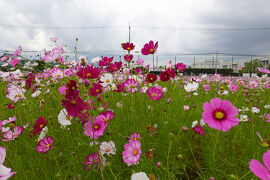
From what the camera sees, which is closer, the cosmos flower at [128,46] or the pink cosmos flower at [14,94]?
the pink cosmos flower at [14,94]

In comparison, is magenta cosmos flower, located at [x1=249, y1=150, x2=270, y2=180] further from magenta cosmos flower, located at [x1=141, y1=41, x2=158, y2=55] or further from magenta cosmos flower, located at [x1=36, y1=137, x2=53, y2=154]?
magenta cosmos flower, located at [x1=141, y1=41, x2=158, y2=55]

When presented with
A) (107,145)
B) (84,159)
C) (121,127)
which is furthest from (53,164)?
(121,127)

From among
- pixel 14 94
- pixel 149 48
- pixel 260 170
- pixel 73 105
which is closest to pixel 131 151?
pixel 73 105

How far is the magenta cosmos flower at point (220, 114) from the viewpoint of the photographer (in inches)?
21.8

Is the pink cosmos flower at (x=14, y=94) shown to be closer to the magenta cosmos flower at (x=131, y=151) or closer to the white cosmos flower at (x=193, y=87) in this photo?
the magenta cosmos flower at (x=131, y=151)

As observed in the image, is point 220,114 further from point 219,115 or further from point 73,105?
point 73,105

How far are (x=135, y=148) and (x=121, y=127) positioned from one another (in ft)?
1.86

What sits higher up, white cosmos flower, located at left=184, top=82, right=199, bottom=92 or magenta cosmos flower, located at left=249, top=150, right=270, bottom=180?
white cosmos flower, located at left=184, top=82, right=199, bottom=92

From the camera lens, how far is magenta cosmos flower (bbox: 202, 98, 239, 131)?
0.55 m

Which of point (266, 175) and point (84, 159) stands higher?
point (266, 175)

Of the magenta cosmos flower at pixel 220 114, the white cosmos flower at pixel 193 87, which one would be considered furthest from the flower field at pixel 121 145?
the white cosmos flower at pixel 193 87

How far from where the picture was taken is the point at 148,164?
0.74 m

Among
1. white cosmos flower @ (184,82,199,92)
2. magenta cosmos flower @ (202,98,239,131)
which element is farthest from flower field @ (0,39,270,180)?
white cosmos flower @ (184,82,199,92)

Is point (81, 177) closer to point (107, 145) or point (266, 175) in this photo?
point (107, 145)
